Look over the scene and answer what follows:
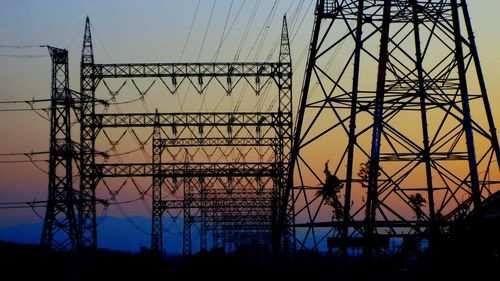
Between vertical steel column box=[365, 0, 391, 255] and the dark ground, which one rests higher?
vertical steel column box=[365, 0, 391, 255]

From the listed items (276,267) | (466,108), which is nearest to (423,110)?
(466,108)

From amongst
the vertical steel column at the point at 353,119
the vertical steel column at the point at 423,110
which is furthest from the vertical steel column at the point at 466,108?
the vertical steel column at the point at 353,119

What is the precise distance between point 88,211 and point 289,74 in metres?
10.6

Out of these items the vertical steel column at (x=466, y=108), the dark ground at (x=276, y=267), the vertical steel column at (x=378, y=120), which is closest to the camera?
the dark ground at (x=276, y=267)

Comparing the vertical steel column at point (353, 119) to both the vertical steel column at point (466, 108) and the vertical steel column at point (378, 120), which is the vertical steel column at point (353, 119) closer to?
the vertical steel column at point (378, 120)

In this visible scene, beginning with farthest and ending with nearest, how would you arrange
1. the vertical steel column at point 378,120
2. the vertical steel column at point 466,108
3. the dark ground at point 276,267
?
1. the vertical steel column at point 466,108
2. the vertical steel column at point 378,120
3. the dark ground at point 276,267

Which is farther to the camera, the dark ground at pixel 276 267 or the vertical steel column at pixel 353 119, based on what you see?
the vertical steel column at pixel 353 119

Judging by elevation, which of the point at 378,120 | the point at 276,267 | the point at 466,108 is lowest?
the point at 276,267

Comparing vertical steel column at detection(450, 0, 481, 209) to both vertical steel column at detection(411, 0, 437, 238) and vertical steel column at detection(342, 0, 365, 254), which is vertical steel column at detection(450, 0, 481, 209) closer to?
vertical steel column at detection(411, 0, 437, 238)

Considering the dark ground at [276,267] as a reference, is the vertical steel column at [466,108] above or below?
above

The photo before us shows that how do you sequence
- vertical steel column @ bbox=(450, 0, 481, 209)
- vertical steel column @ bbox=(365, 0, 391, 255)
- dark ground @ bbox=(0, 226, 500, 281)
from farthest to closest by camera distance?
vertical steel column @ bbox=(450, 0, 481, 209) → vertical steel column @ bbox=(365, 0, 391, 255) → dark ground @ bbox=(0, 226, 500, 281)

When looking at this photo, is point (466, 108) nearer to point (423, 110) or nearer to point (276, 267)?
point (423, 110)

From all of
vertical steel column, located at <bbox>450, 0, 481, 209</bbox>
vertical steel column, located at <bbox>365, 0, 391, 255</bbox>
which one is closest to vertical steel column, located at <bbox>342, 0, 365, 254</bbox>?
vertical steel column, located at <bbox>365, 0, 391, 255</bbox>

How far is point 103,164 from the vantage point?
45.9m
